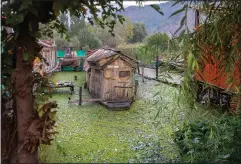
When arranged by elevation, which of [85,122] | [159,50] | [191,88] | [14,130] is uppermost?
[159,50]

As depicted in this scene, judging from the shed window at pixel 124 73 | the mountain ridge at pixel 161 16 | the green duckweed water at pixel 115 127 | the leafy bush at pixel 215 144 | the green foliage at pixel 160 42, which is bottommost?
the green duckweed water at pixel 115 127

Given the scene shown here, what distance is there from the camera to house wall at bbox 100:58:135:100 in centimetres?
561

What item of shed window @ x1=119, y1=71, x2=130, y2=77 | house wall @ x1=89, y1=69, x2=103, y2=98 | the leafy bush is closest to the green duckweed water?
the leafy bush

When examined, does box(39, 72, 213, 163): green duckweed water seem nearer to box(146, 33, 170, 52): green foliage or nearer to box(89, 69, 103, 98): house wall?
box(146, 33, 170, 52): green foliage

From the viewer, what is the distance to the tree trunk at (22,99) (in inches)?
44.1

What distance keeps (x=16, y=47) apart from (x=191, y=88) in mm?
834

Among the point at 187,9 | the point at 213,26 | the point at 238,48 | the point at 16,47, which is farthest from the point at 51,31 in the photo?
the point at 238,48

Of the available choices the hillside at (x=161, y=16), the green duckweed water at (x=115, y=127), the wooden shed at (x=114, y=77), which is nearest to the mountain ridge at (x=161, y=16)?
the hillside at (x=161, y=16)

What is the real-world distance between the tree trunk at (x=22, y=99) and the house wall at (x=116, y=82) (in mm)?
4441

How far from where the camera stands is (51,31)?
1420 mm

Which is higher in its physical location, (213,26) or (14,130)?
(213,26)

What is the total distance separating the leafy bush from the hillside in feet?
1.84

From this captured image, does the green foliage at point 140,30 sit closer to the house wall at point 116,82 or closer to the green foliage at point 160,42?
the green foliage at point 160,42

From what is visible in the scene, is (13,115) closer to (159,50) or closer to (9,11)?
(9,11)
